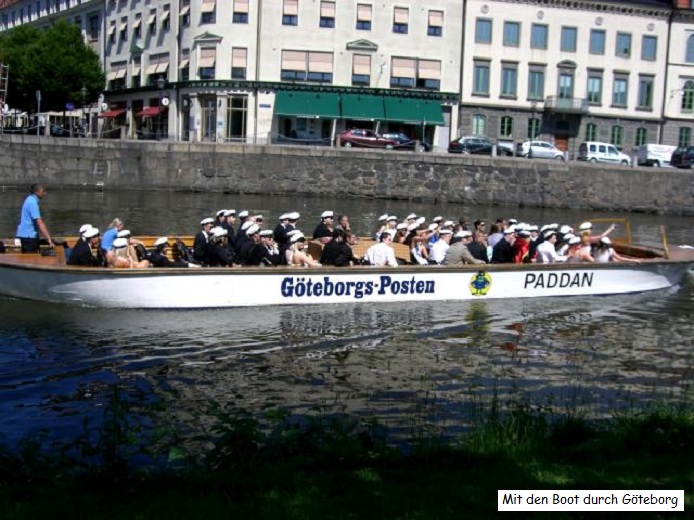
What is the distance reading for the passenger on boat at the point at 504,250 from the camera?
17781 millimetres

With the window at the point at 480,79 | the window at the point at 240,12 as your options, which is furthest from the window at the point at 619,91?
the window at the point at 240,12

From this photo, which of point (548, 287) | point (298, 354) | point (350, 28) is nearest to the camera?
point (298, 354)

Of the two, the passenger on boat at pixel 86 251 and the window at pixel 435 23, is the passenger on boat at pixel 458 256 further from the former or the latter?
the window at pixel 435 23

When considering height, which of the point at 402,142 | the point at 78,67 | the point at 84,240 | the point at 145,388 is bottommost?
the point at 145,388

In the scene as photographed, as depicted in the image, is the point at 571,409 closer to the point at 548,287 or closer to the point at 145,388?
the point at 145,388

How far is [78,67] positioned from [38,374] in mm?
50742

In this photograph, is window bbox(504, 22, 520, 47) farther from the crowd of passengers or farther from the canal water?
the canal water

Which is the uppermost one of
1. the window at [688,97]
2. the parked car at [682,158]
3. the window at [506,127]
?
the window at [688,97]

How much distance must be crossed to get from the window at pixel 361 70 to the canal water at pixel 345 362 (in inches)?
1505

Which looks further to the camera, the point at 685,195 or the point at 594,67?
the point at 594,67

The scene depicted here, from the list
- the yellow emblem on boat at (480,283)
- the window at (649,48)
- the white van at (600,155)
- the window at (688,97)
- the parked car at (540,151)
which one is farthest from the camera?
the window at (688,97)

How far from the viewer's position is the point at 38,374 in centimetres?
1145

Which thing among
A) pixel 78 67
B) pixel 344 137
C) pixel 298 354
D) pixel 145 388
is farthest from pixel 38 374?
pixel 78 67

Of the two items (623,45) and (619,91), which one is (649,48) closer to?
(623,45)
